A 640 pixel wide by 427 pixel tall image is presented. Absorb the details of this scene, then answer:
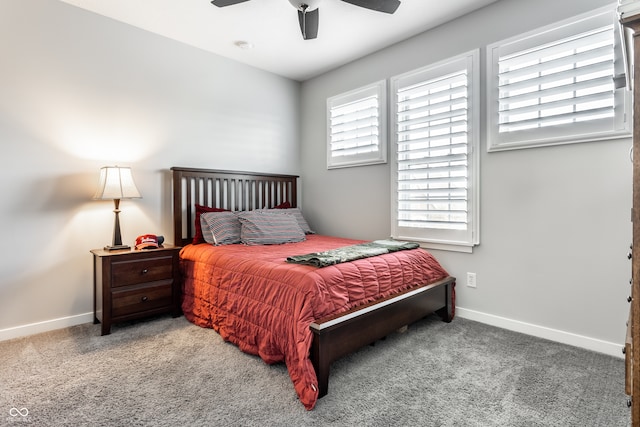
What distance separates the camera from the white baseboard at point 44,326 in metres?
2.55

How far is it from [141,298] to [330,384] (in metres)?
1.78

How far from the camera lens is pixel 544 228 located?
98.3 inches

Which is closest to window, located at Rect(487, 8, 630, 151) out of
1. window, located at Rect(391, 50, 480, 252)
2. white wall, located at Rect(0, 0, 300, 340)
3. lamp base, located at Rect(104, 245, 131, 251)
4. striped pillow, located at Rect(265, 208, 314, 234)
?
window, located at Rect(391, 50, 480, 252)

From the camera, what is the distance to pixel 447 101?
294 cm

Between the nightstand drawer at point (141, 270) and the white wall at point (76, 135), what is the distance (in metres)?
0.48

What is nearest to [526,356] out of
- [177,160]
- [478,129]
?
[478,129]

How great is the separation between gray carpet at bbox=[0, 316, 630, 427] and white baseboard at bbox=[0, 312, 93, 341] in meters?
0.15

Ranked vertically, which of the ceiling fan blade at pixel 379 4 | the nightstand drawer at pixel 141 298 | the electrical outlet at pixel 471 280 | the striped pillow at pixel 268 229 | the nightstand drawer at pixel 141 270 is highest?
the ceiling fan blade at pixel 379 4

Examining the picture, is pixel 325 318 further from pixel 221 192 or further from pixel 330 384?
pixel 221 192

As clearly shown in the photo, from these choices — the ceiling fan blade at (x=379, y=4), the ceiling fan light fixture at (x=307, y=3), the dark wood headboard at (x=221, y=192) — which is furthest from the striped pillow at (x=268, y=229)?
the ceiling fan blade at (x=379, y=4)

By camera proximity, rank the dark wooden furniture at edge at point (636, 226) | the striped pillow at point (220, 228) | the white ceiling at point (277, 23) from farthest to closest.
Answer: the striped pillow at point (220, 228) → the white ceiling at point (277, 23) → the dark wooden furniture at edge at point (636, 226)

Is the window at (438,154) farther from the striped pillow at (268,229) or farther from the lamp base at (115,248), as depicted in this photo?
the lamp base at (115,248)

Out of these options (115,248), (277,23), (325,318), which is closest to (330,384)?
(325,318)

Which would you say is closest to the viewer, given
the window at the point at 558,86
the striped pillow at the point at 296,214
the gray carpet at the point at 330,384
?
the gray carpet at the point at 330,384
